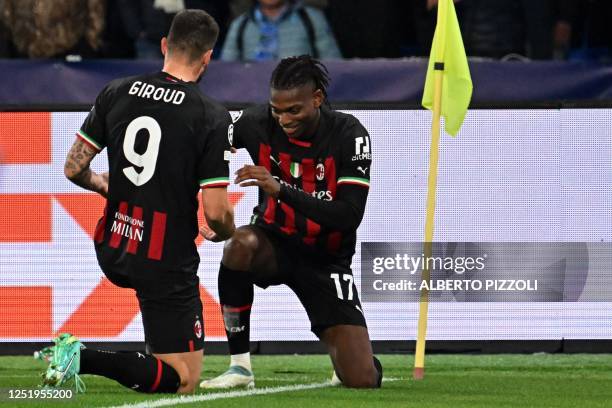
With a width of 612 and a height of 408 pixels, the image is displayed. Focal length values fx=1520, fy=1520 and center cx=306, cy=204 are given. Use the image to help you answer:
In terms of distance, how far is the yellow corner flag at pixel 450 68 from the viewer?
8812 millimetres

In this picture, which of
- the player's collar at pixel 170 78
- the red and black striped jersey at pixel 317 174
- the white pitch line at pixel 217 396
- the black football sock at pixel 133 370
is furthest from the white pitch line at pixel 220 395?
the player's collar at pixel 170 78

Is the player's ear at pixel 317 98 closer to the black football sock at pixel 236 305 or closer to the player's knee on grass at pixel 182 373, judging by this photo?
the black football sock at pixel 236 305

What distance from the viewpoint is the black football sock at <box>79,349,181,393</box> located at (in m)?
6.80

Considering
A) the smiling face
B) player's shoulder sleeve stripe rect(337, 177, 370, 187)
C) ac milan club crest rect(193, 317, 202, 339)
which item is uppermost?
the smiling face

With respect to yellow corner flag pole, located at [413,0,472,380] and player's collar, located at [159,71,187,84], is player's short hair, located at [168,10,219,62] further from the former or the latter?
yellow corner flag pole, located at [413,0,472,380]

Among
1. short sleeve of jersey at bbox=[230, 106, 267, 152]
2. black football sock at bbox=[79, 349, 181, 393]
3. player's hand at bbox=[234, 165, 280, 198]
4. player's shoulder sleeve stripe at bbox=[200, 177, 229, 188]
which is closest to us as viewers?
black football sock at bbox=[79, 349, 181, 393]

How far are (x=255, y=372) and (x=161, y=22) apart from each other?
10.5ft

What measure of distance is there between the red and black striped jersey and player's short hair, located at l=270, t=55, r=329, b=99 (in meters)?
0.26

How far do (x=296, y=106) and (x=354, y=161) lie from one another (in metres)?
0.43

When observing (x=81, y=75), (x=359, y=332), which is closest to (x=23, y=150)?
(x=81, y=75)

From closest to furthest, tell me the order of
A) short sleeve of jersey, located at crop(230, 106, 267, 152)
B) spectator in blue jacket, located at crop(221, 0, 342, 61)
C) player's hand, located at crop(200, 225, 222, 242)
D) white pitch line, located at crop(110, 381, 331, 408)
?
white pitch line, located at crop(110, 381, 331, 408) < player's hand, located at crop(200, 225, 222, 242) < short sleeve of jersey, located at crop(230, 106, 267, 152) < spectator in blue jacket, located at crop(221, 0, 342, 61)

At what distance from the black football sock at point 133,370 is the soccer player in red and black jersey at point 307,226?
70cm

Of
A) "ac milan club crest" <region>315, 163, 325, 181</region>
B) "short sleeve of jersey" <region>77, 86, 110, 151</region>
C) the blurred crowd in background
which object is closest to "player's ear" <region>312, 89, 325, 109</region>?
"ac milan club crest" <region>315, 163, 325, 181</region>

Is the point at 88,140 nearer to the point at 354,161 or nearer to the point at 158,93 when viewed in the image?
the point at 158,93
